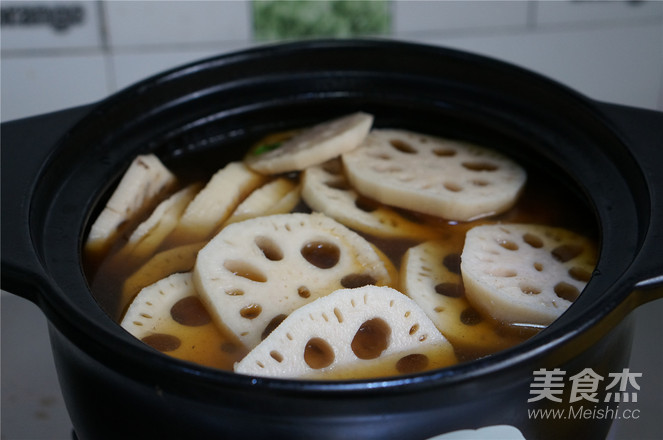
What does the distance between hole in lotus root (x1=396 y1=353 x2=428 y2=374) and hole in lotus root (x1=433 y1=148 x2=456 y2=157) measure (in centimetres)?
45

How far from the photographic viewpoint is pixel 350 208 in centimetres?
114

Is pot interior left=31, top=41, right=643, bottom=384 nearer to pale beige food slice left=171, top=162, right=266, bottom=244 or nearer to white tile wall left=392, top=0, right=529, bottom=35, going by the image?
pale beige food slice left=171, top=162, right=266, bottom=244

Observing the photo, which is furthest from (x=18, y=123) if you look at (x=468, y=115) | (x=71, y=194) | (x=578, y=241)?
(x=578, y=241)

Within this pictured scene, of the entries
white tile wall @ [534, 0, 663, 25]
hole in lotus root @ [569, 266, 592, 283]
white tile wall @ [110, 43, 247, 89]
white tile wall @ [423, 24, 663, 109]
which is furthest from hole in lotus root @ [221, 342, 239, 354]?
white tile wall @ [534, 0, 663, 25]

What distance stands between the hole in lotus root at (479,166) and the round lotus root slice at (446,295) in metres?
0.19

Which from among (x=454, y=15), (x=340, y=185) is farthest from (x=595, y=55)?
(x=340, y=185)

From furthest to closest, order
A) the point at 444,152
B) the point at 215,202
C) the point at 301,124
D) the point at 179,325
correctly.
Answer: the point at 301,124
the point at 444,152
the point at 215,202
the point at 179,325

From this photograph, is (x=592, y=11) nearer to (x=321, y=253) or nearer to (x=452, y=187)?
(x=452, y=187)

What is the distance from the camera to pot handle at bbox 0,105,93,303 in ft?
2.85

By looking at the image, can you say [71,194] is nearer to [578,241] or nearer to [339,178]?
[339,178]

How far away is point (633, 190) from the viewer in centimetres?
105

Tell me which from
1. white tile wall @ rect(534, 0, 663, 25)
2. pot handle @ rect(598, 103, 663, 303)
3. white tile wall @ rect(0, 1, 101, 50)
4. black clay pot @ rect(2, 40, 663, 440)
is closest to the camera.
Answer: black clay pot @ rect(2, 40, 663, 440)

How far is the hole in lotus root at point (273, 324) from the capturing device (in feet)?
3.08

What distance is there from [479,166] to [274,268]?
0.40 meters
